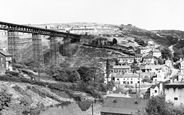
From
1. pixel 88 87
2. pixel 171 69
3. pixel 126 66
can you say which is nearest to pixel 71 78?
pixel 88 87

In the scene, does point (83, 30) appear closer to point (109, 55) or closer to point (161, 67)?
point (109, 55)

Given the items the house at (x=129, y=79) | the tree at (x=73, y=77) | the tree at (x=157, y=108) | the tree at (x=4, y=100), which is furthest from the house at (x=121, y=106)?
the house at (x=129, y=79)

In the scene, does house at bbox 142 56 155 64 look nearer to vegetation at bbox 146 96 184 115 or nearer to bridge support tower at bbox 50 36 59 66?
bridge support tower at bbox 50 36 59 66

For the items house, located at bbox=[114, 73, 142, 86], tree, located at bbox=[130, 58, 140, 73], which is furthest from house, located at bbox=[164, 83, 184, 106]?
tree, located at bbox=[130, 58, 140, 73]

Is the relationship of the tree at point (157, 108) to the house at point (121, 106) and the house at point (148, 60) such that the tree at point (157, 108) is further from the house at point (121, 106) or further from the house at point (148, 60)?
the house at point (148, 60)

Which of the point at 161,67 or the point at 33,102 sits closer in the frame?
the point at 33,102
